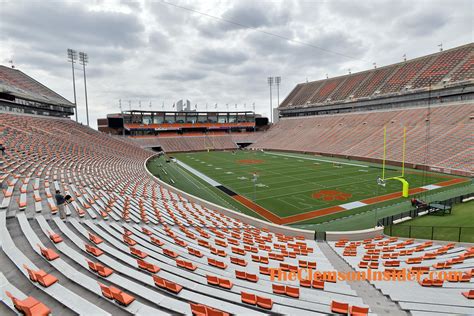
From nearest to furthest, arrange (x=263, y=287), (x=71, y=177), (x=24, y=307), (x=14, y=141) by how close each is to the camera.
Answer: (x=24, y=307), (x=263, y=287), (x=71, y=177), (x=14, y=141)

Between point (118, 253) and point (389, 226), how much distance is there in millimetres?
16654

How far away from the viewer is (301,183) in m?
30.5

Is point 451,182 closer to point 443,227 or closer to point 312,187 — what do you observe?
point 312,187

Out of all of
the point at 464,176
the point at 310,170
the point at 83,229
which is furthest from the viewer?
the point at 310,170

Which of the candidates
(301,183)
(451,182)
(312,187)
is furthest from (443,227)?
(451,182)

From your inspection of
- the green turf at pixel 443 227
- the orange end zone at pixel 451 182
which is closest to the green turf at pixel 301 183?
the orange end zone at pixel 451 182

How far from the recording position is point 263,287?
22.1 ft

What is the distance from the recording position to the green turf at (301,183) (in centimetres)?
2320

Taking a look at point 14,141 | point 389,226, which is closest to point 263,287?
point 389,226

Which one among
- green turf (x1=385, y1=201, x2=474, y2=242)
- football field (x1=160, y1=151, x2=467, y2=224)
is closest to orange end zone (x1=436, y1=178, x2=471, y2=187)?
football field (x1=160, y1=151, x2=467, y2=224)

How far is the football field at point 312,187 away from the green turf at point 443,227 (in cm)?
502

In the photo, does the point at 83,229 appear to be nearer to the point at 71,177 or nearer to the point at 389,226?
the point at 71,177

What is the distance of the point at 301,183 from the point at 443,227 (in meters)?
17.4

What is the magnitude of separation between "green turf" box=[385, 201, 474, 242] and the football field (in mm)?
5017
